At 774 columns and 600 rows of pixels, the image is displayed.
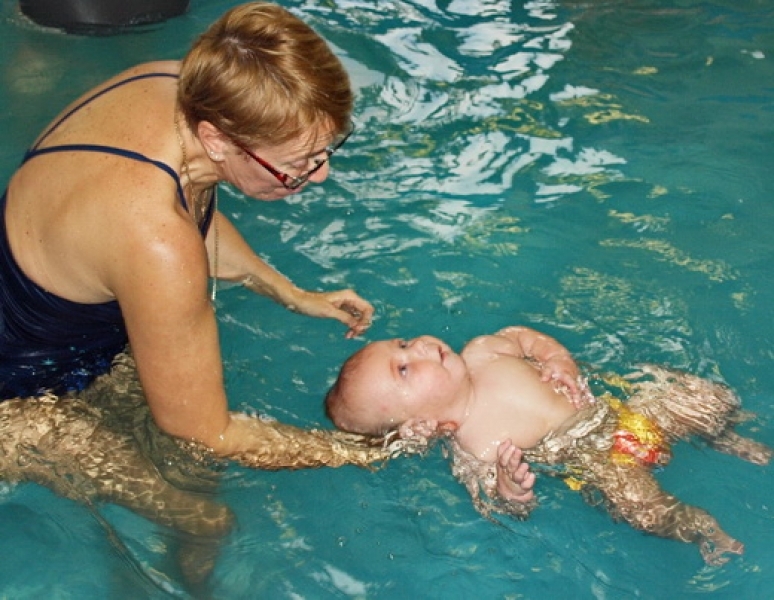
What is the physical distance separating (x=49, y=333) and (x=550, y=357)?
6.28 ft

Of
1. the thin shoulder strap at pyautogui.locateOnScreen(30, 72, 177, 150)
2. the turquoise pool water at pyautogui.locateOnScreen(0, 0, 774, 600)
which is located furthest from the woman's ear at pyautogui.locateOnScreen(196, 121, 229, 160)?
the turquoise pool water at pyautogui.locateOnScreen(0, 0, 774, 600)

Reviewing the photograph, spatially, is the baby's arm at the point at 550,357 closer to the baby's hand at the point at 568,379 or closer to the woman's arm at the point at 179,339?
the baby's hand at the point at 568,379

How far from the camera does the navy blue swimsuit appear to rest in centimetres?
304

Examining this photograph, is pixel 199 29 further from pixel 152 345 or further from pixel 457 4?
pixel 152 345

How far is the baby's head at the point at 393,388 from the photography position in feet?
12.3

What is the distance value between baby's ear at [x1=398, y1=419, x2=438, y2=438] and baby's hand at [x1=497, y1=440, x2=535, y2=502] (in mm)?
399

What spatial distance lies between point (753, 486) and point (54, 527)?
8.35 feet

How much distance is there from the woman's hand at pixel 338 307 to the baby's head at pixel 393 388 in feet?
0.54

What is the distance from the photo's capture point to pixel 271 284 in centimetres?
390

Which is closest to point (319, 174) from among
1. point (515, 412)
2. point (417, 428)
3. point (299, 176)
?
point (299, 176)

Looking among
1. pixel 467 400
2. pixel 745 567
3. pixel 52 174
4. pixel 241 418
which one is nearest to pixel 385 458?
pixel 467 400

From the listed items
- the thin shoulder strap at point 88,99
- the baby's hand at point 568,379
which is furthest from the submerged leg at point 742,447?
the thin shoulder strap at point 88,99

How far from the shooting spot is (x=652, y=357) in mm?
4172

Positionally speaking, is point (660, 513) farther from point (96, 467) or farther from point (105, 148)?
point (105, 148)
